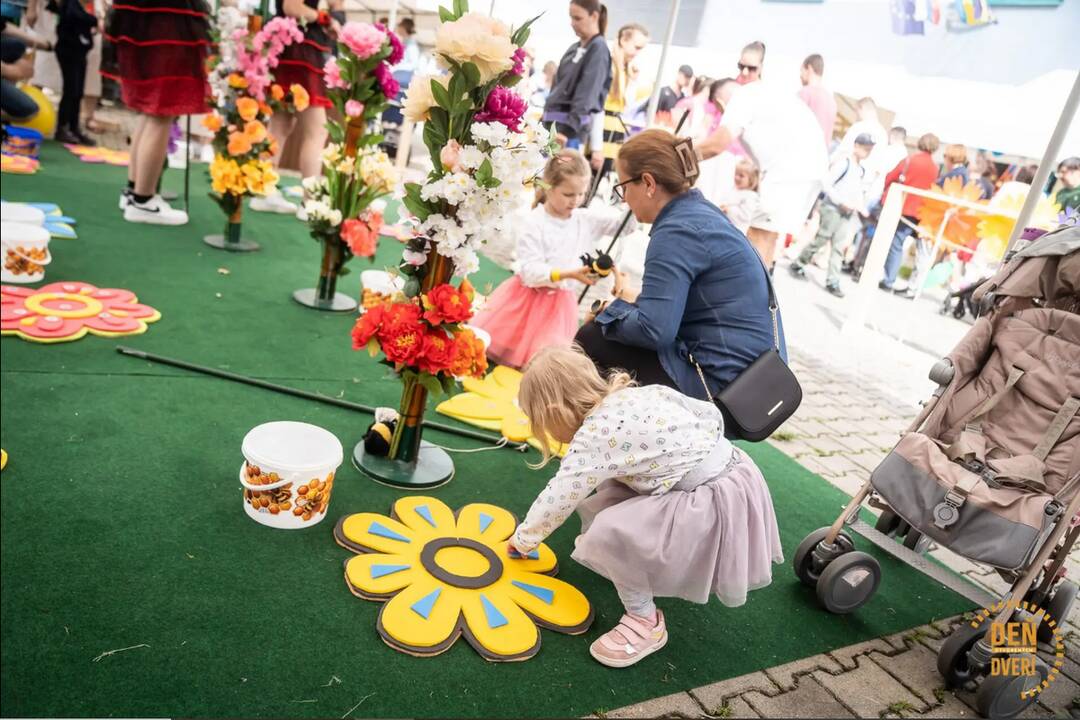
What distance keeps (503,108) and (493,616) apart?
4.61 ft

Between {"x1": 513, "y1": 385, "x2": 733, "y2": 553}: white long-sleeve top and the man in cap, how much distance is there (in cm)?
440

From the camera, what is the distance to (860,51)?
168 inches

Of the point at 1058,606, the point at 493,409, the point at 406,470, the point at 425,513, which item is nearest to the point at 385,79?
the point at 493,409

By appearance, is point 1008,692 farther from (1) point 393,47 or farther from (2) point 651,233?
(1) point 393,47

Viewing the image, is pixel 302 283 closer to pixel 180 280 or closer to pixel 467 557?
pixel 180 280

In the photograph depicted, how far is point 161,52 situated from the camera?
4094mm

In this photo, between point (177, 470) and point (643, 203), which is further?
point (643, 203)

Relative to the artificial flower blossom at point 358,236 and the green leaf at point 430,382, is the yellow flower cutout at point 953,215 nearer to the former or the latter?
the artificial flower blossom at point 358,236

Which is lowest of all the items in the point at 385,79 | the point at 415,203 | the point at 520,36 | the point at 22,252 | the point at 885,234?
the point at 22,252

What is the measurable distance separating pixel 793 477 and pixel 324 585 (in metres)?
2.19

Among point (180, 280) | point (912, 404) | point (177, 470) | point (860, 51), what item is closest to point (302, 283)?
point (180, 280)

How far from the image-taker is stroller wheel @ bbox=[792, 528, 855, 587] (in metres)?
2.40

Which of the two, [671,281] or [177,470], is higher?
[671,281]

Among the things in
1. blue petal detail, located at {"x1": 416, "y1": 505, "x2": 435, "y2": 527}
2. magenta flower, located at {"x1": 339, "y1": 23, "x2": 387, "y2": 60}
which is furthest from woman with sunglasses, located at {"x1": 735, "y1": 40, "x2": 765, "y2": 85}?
blue petal detail, located at {"x1": 416, "y1": 505, "x2": 435, "y2": 527}
